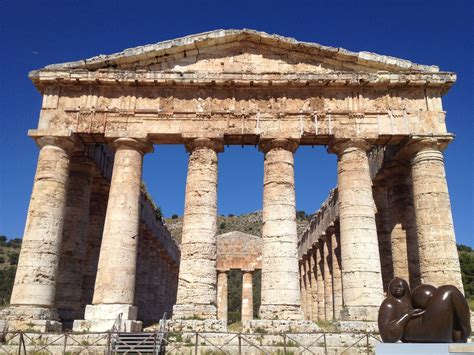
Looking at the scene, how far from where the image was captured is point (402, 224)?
1961cm

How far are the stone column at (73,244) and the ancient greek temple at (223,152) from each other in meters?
0.04

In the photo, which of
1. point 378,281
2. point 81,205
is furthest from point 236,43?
point 378,281

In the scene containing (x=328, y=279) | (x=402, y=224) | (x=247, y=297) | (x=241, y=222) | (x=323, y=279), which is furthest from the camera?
(x=241, y=222)

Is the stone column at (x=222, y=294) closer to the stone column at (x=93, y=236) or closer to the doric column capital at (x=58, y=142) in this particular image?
the stone column at (x=93, y=236)

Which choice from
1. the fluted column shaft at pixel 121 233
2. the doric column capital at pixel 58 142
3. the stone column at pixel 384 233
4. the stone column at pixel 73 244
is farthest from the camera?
the stone column at pixel 384 233

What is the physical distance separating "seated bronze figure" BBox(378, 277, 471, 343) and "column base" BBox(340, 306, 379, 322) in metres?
6.75

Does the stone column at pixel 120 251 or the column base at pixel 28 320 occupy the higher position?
the stone column at pixel 120 251

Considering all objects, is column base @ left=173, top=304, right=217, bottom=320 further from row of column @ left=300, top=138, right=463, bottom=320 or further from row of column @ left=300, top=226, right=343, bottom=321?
row of column @ left=300, top=226, right=343, bottom=321

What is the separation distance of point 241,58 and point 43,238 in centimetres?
1011

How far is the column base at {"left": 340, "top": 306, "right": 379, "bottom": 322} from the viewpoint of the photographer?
48.8 ft

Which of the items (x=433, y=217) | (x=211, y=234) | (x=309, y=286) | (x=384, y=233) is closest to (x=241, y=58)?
(x=211, y=234)

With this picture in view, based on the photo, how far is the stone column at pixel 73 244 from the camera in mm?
17984

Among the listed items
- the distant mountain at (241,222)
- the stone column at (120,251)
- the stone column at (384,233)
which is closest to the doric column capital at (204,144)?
the stone column at (120,251)

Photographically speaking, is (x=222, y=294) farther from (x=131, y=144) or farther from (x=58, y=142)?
(x=58, y=142)
